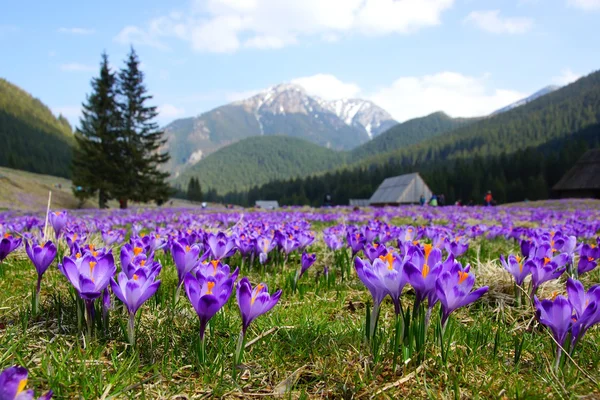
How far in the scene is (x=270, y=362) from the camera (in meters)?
1.77

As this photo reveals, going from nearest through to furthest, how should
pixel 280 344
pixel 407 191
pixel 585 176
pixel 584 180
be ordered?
1. pixel 280 344
2. pixel 584 180
3. pixel 585 176
4. pixel 407 191

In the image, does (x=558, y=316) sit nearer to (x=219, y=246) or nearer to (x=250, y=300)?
(x=250, y=300)

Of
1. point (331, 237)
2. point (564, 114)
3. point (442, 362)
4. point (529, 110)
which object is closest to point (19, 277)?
point (331, 237)

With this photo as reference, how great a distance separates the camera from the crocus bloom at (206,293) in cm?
154

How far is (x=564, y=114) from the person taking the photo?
136625 mm

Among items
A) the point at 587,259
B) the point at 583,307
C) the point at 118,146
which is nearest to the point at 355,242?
the point at 587,259

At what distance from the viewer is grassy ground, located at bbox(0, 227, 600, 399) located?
1500mm

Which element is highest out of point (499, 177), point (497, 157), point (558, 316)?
point (497, 157)

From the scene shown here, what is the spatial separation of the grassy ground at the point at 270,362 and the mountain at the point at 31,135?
254ft

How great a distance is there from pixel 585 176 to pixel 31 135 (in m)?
108

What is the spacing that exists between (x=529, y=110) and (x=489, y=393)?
635 feet

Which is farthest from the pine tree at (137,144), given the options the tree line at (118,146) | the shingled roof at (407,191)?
the shingled roof at (407,191)

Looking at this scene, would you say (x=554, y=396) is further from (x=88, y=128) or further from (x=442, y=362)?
(x=88, y=128)

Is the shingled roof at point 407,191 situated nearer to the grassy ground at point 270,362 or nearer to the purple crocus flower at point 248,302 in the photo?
the grassy ground at point 270,362
